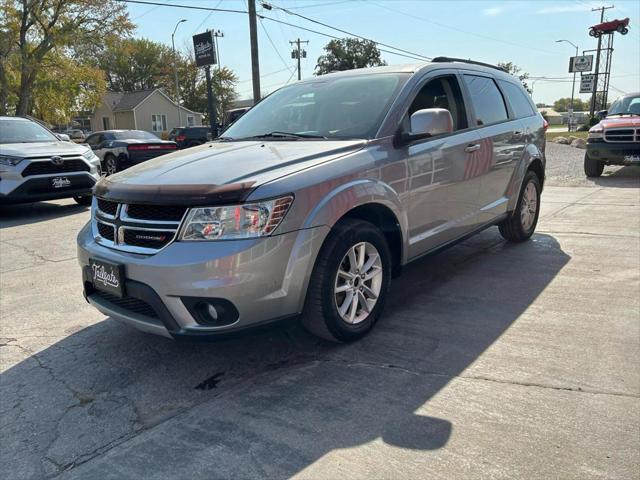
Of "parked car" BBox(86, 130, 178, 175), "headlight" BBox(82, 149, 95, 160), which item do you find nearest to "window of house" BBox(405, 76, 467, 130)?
"headlight" BBox(82, 149, 95, 160)

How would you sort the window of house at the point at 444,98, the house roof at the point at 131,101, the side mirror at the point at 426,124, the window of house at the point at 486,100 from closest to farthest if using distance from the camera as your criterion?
the side mirror at the point at 426,124 < the window of house at the point at 444,98 < the window of house at the point at 486,100 < the house roof at the point at 131,101

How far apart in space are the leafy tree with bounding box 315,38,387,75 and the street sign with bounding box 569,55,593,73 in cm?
3807

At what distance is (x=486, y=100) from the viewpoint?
15.9ft

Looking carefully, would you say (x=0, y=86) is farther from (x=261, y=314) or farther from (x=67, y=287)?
(x=261, y=314)

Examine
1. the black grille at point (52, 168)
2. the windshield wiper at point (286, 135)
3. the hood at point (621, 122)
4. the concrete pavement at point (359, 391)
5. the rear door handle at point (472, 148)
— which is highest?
the windshield wiper at point (286, 135)

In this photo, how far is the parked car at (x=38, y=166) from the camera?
7949mm

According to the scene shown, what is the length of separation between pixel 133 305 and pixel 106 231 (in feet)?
1.68

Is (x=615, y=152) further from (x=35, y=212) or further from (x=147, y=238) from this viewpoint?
(x=35, y=212)

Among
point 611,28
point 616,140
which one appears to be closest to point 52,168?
point 616,140

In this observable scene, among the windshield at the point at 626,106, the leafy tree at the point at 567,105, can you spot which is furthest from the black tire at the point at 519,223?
the leafy tree at the point at 567,105

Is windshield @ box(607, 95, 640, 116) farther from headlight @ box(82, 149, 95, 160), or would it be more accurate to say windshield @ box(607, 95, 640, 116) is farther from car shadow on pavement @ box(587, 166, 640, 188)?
headlight @ box(82, 149, 95, 160)

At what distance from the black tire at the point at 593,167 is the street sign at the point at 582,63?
74.8 ft

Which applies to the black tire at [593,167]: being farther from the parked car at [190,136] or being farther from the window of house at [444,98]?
the parked car at [190,136]

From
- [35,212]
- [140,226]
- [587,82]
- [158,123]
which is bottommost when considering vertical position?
[35,212]
